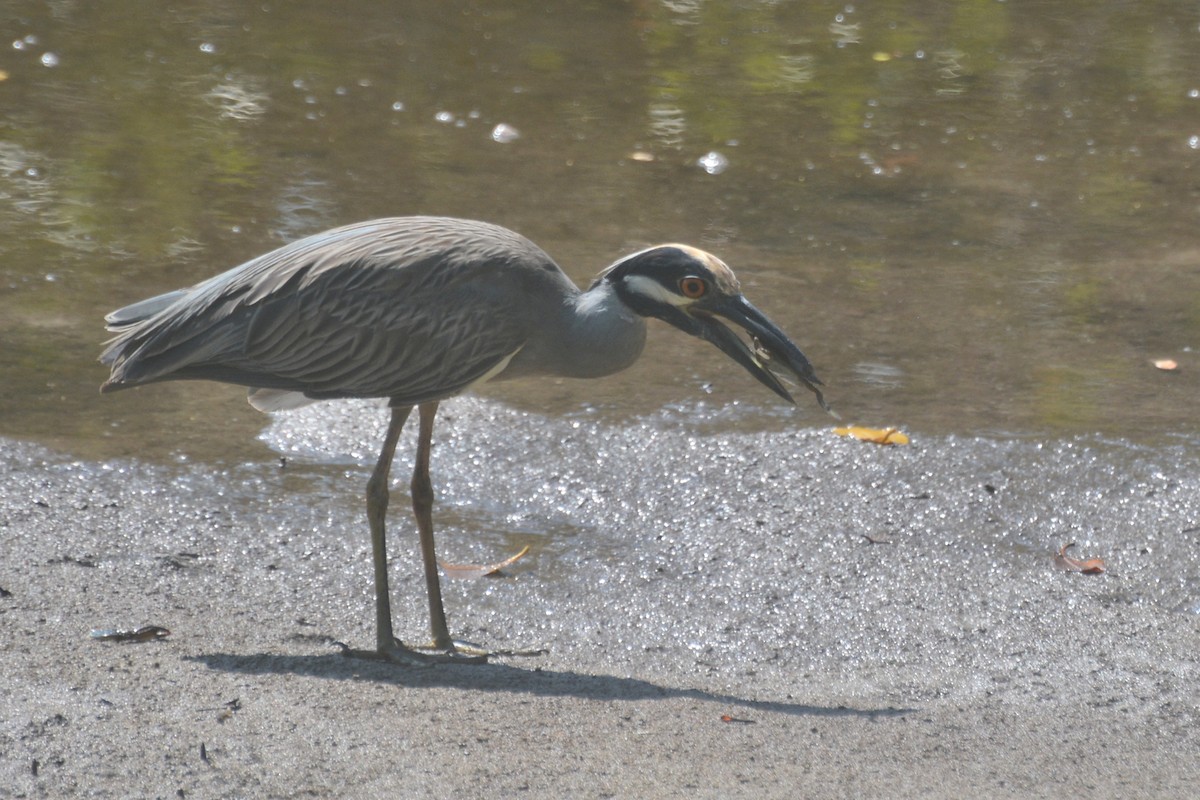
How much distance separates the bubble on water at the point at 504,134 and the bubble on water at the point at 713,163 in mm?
1157

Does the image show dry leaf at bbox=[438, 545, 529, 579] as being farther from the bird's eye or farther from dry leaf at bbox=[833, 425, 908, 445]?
dry leaf at bbox=[833, 425, 908, 445]

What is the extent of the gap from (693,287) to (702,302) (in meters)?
0.06

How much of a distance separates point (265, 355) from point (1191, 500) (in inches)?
127

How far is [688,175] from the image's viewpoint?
863 centimetres

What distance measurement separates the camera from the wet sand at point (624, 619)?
363cm

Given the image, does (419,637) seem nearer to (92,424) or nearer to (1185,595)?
(92,424)

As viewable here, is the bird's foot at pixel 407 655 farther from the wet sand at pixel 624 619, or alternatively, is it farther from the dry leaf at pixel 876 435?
the dry leaf at pixel 876 435

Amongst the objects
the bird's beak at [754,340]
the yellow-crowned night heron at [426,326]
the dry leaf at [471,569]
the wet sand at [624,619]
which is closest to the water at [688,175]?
Result: the wet sand at [624,619]

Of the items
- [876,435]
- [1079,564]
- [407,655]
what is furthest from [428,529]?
[1079,564]

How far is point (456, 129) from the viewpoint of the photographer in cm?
916

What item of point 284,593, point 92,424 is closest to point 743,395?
point 284,593

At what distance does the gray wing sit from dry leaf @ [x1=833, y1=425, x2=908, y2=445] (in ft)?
5.36

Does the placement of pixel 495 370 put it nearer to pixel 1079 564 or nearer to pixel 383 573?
pixel 383 573

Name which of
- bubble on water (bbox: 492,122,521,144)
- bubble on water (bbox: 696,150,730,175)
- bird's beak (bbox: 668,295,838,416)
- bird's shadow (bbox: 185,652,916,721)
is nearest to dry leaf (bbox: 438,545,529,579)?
bird's shadow (bbox: 185,652,916,721)
